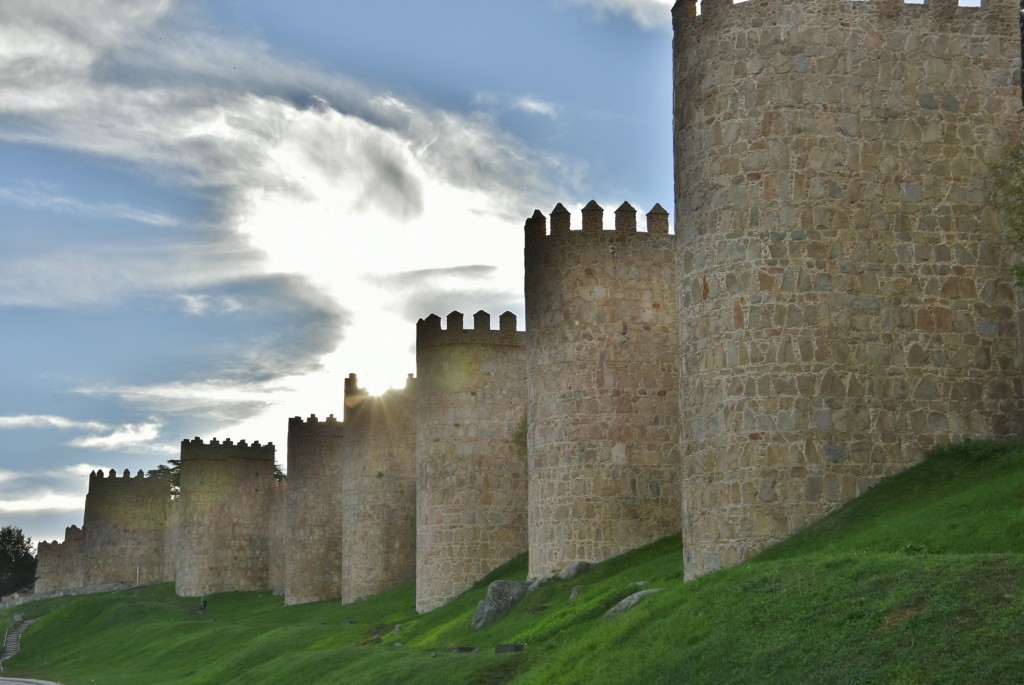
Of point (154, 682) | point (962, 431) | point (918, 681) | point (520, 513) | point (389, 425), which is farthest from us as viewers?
point (389, 425)

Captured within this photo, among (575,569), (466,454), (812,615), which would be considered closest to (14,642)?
(466,454)

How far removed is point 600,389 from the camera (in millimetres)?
37562

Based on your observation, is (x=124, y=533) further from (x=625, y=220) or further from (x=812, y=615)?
(x=812, y=615)

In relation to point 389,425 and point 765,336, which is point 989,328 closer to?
point 765,336

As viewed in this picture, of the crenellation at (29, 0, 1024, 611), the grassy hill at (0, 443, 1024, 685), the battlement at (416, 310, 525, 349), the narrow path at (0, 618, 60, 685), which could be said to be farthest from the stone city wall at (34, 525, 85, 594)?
the crenellation at (29, 0, 1024, 611)

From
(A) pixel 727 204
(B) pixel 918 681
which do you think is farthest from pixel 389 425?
(B) pixel 918 681

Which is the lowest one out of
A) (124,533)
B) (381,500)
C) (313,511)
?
(124,533)

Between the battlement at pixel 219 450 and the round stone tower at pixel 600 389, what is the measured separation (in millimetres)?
46017

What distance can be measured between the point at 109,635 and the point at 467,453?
2757 cm

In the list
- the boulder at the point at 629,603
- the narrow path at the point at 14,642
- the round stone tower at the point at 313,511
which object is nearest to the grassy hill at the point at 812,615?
the boulder at the point at 629,603

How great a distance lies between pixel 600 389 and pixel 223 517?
1867 inches

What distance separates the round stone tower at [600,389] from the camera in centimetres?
3694

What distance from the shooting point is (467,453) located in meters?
46.8

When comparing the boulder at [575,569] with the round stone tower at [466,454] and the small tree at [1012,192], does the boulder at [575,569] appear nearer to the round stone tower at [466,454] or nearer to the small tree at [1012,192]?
the round stone tower at [466,454]
